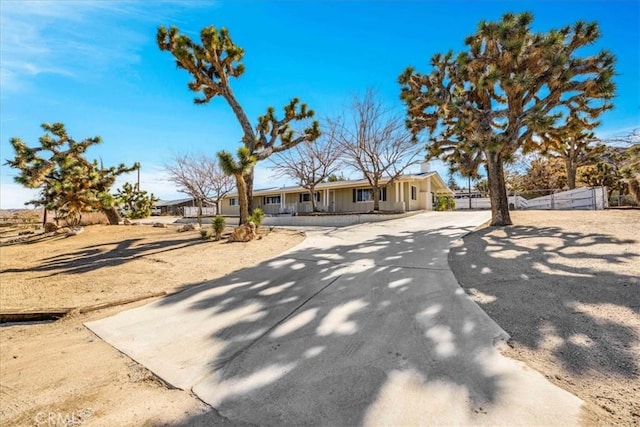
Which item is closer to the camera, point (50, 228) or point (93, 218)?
point (50, 228)

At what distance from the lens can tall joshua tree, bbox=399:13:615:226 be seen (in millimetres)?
9039

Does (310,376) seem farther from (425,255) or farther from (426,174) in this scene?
(426,174)

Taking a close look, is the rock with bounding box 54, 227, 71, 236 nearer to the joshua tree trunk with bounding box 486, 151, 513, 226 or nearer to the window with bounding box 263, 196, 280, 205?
the window with bounding box 263, 196, 280, 205

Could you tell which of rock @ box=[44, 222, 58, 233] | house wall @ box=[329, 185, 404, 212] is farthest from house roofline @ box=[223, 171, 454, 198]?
rock @ box=[44, 222, 58, 233]

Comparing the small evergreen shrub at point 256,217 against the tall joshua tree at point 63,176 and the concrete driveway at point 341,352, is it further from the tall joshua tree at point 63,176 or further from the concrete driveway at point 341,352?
the tall joshua tree at point 63,176

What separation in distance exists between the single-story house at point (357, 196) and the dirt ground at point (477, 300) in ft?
45.6

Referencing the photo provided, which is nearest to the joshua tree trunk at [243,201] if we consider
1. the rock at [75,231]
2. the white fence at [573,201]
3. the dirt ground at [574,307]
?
the dirt ground at [574,307]

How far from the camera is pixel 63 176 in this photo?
48.0ft

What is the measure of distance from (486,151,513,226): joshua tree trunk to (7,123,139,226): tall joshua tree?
61.1 ft

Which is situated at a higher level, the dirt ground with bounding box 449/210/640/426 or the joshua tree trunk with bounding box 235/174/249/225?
the joshua tree trunk with bounding box 235/174/249/225

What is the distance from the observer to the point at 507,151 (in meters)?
10.6

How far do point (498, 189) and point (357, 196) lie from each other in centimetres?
1332

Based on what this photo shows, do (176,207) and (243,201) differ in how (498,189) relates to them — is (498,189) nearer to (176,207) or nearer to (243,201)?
(243,201)

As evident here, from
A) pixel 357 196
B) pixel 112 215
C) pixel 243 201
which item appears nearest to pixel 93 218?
pixel 112 215
